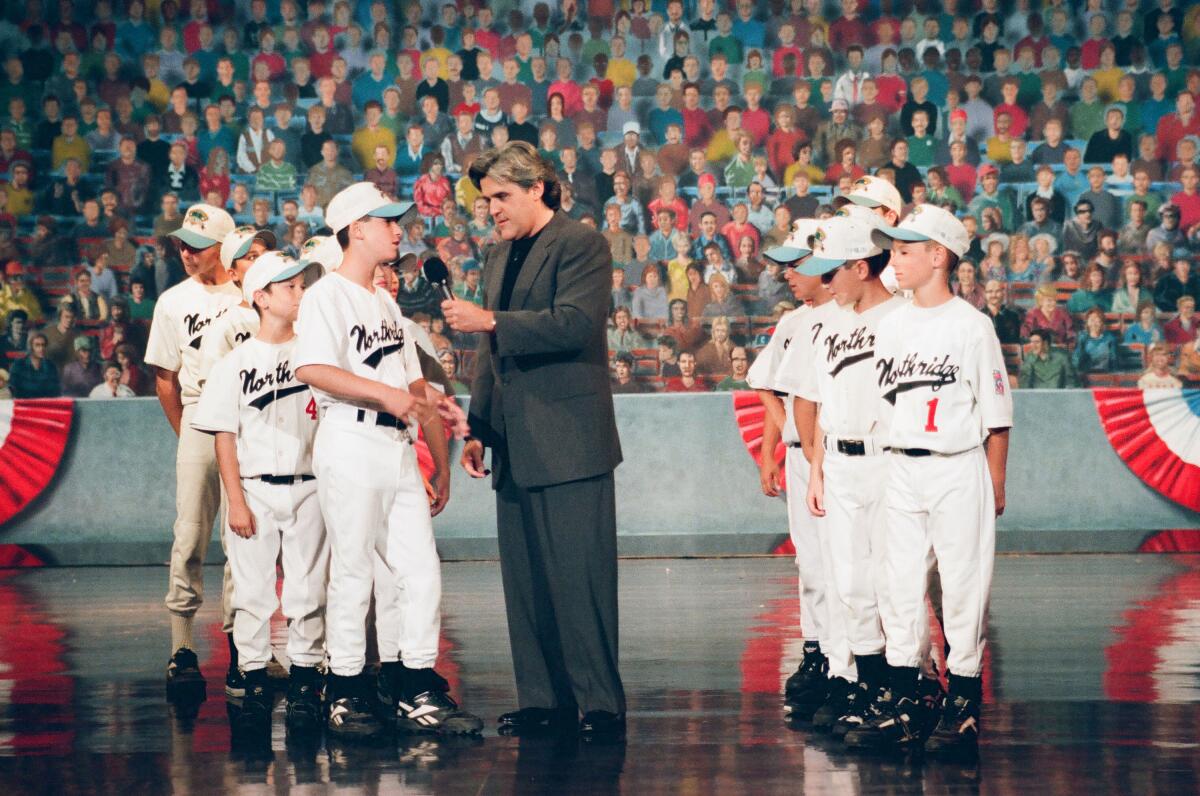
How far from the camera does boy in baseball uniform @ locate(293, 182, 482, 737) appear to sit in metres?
5.84

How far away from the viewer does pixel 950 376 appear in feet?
18.5

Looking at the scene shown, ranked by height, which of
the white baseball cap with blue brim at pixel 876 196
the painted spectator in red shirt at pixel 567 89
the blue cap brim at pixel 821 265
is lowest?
the blue cap brim at pixel 821 265

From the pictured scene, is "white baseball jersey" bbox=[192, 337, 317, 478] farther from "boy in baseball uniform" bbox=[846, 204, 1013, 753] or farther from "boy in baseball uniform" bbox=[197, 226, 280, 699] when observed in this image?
"boy in baseball uniform" bbox=[846, 204, 1013, 753]

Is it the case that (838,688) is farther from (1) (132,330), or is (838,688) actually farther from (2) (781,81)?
(2) (781,81)

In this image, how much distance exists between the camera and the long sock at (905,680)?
569 centimetres

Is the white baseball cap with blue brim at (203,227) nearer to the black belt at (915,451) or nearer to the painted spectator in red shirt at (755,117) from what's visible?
the black belt at (915,451)

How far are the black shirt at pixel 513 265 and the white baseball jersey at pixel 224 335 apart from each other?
1.44 meters

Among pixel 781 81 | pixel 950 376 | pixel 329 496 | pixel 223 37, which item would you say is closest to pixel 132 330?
pixel 223 37

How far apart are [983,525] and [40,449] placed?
30.7ft

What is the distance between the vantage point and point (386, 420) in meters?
5.92

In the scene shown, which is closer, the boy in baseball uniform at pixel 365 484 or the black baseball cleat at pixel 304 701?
the boy in baseball uniform at pixel 365 484

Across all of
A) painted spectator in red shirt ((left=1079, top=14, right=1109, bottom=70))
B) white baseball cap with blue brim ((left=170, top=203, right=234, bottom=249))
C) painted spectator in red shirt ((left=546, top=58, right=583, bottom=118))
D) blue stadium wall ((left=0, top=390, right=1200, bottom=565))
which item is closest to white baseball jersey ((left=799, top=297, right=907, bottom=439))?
white baseball cap with blue brim ((left=170, top=203, right=234, bottom=249))

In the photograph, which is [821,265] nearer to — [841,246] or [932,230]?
[841,246]

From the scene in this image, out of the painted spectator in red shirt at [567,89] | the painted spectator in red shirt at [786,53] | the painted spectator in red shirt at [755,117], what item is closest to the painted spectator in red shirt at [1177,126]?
the painted spectator in red shirt at [786,53]
